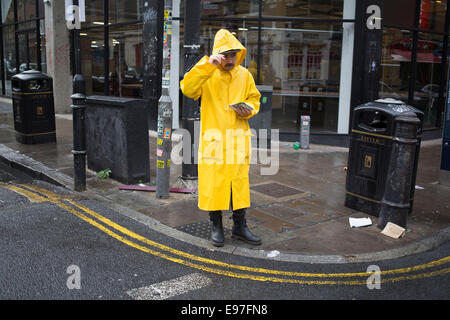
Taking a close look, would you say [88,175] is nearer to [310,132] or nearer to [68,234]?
[68,234]

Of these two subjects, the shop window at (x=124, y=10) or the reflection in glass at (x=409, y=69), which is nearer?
the reflection in glass at (x=409, y=69)

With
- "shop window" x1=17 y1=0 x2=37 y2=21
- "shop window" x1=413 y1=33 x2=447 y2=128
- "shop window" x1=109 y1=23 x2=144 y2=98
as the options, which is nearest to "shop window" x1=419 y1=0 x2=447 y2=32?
"shop window" x1=413 y1=33 x2=447 y2=128

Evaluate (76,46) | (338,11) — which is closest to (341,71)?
(338,11)

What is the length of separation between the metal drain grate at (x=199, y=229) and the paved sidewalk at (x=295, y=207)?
0.01 metres

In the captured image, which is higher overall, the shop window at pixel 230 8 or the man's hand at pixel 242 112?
the shop window at pixel 230 8

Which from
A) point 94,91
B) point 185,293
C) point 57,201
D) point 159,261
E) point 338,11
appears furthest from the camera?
point 94,91

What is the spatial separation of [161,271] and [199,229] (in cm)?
121

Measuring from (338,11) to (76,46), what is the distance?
6789mm

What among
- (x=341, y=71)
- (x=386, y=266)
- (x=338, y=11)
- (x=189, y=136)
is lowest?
(x=386, y=266)

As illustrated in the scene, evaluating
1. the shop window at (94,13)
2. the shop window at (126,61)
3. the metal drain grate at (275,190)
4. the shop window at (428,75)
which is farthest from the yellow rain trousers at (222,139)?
the shop window at (94,13)

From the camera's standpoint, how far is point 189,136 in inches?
277

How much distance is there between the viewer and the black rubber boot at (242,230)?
16.3 feet

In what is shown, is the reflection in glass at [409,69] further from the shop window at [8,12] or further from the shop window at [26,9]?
the shop window at [8,12]

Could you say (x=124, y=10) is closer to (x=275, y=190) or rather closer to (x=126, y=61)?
(x=126, y=61)
